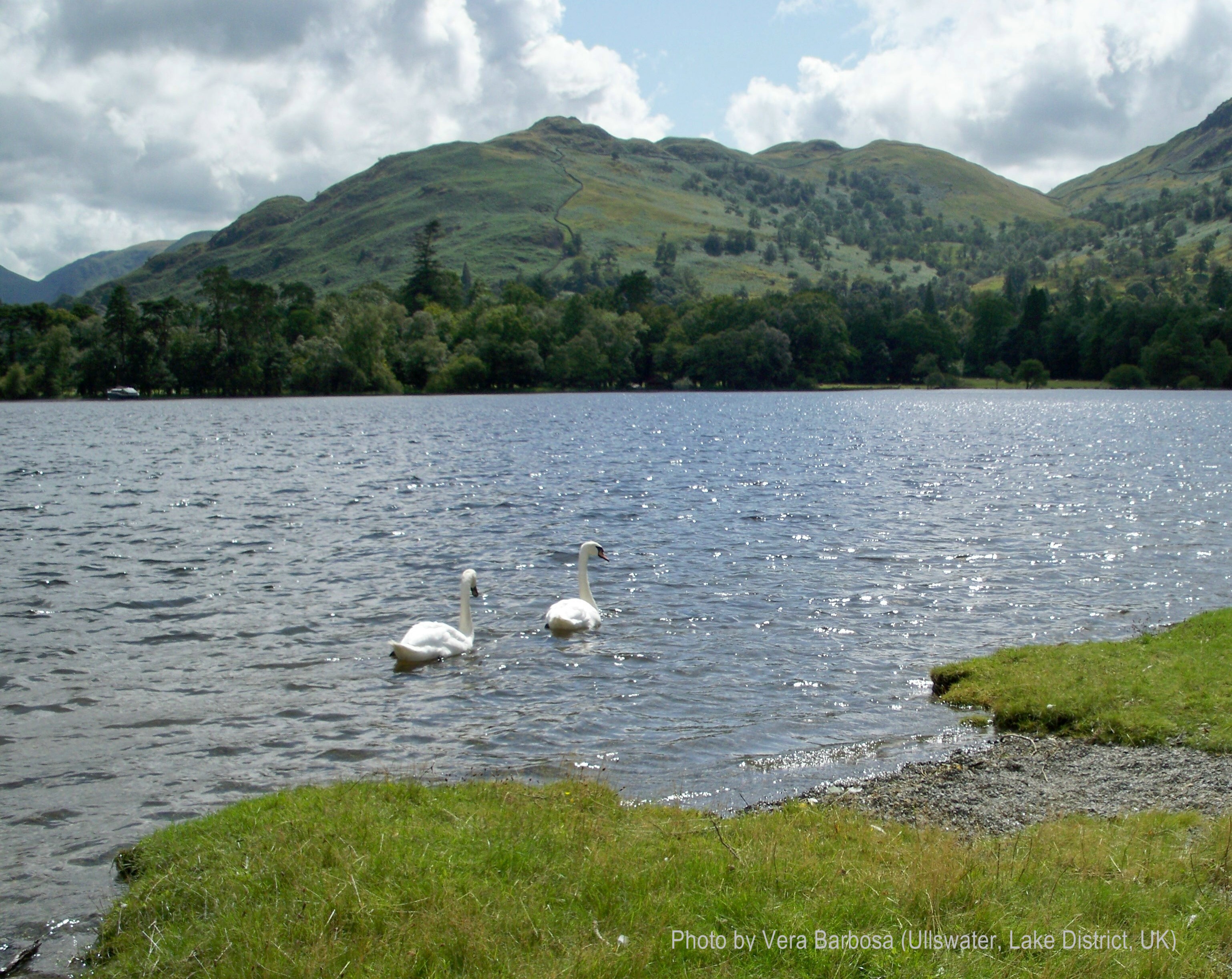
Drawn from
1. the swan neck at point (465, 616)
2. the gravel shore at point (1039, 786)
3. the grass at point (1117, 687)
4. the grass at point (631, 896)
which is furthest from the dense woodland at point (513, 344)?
the grass at point (631, 896)

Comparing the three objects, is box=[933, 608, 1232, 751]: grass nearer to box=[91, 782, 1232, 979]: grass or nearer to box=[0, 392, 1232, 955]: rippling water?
box=[0, 392, 1232, 955]: rippling water

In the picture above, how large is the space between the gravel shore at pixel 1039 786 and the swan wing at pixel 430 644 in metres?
8.33

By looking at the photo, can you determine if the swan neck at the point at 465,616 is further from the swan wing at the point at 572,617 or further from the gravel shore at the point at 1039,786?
the gravel shore at the point at 1039,786

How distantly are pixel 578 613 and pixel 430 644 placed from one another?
3.54 meters

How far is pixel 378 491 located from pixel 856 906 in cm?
3801

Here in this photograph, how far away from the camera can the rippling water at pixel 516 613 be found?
40.6 feet

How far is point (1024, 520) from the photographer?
35.0m

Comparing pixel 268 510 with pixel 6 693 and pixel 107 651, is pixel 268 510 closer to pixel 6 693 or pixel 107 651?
pixel 107 651

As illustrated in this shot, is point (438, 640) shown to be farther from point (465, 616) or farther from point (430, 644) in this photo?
point (465, 616)

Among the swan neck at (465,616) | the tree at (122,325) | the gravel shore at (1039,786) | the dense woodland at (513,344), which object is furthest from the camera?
the dense woodland at (513,344)

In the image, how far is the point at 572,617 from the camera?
19.5 m

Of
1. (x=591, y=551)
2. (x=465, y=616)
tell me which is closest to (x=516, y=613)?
(x=591, y=551)

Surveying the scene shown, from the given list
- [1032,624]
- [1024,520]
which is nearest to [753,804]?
[1032,624]

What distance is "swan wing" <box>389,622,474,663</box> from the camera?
1705 cm
